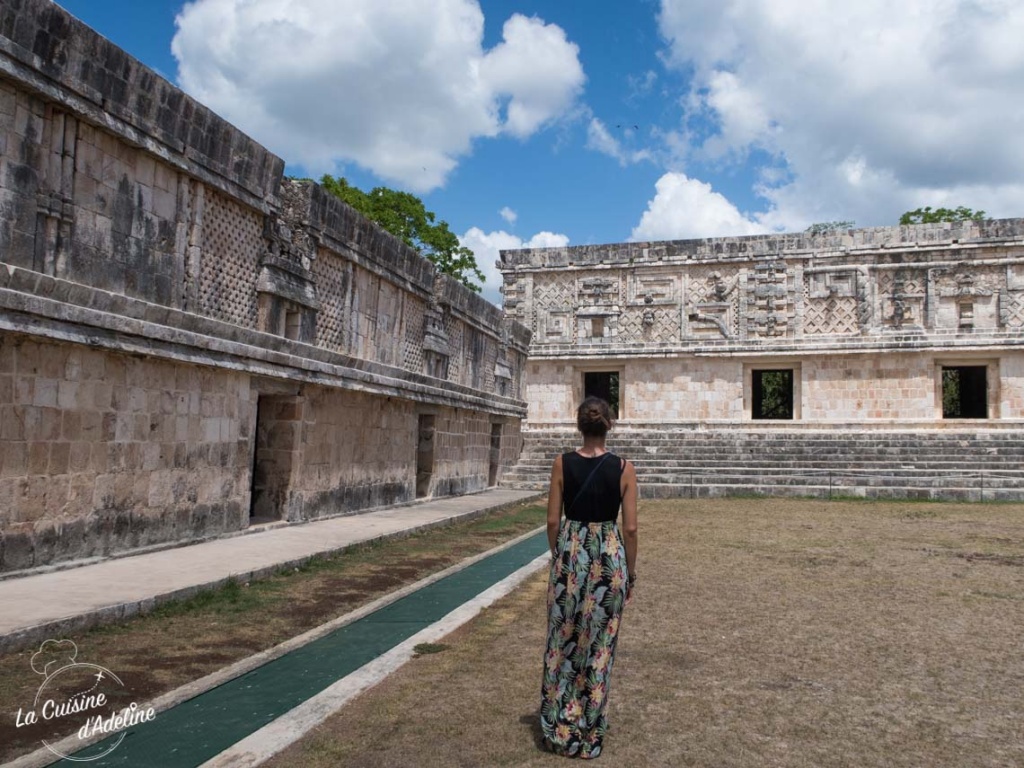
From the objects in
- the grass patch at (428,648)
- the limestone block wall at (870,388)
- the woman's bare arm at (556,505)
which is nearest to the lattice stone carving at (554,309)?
the limestone block wall at (870,388)

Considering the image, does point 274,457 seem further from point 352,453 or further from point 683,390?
point 683,390

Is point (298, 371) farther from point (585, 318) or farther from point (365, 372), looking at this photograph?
point (585, 318)

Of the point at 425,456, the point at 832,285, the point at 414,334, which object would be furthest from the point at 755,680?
the point at 832,285

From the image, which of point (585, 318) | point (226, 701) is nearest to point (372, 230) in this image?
point (226, 701)

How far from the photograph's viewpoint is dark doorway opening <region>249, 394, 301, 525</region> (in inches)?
347

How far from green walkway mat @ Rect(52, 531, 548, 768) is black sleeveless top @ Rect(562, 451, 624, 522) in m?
1.52

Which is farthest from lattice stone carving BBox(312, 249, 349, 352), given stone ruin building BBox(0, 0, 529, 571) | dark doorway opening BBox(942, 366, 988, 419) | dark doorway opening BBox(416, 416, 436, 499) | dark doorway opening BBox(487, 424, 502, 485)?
dark doorway opening BBox(942, 366, 988, 419)

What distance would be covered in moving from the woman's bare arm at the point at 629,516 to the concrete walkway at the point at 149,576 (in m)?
3.03

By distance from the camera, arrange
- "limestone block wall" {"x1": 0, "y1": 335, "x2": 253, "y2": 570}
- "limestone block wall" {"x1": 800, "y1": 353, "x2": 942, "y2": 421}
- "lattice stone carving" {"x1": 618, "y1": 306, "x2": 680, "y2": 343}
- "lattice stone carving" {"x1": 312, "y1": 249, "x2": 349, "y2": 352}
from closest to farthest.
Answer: "limestone block wall" {"x1": 0, "y1": 335, "x2": 253, "y2": 570}
"lattice stone carving" {"x1": 312, "y1": 249, "x2": 349, "y2": 352}
"limestone block wall" {"x1": 800, "y1": 353, "x2": 942, "y2": 421}
"lattice stone carving" {"x1": 618, "y1": 306, "x2": 680, "y2": 343}

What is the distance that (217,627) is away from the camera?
4.59m

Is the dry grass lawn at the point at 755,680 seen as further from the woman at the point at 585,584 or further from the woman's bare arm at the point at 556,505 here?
the woman's bare arm at the point at 556,505

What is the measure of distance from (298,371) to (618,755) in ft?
21.6

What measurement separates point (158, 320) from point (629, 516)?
494 cm

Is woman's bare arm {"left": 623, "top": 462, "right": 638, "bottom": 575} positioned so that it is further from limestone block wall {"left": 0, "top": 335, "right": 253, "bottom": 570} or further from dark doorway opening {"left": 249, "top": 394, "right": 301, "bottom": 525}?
dark doorway opening {"left": 249, "top": 394, "right": 301, "bottom": 525}
